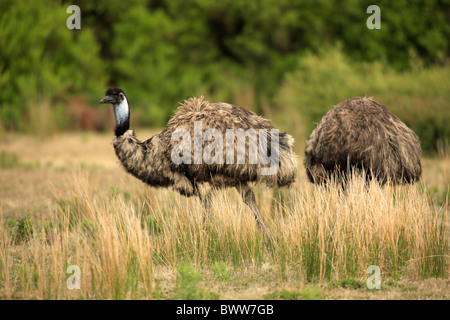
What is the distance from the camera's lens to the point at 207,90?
22.0m

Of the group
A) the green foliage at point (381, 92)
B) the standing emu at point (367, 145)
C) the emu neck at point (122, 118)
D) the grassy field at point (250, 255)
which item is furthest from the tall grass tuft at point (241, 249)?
the green foliage at point (381, 92)

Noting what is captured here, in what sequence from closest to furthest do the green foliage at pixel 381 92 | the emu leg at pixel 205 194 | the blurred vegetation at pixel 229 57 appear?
the emu leg at pixel 205 194, the green foliage at pixel 381 92, the blurred vegetation at pixel 229 57

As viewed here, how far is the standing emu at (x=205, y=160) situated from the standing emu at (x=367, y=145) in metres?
0.46

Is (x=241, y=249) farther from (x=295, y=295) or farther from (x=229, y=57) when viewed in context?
(x=229, y=57)

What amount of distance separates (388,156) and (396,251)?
3.88 ft

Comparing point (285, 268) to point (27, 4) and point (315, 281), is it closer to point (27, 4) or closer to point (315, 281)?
point (315, 281)

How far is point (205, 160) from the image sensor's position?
6383mm

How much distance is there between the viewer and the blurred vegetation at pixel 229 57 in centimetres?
1444

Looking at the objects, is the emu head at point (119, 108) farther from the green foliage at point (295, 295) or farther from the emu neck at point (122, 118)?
the green foliage at point (295, 295)

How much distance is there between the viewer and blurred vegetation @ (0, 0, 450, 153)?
47.4 ft

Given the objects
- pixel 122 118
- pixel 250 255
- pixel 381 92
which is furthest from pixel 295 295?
pixel 381 92

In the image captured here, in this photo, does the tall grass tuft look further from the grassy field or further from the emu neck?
the emu neck

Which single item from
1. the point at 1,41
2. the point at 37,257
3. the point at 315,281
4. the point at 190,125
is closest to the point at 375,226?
the point at 315,281
